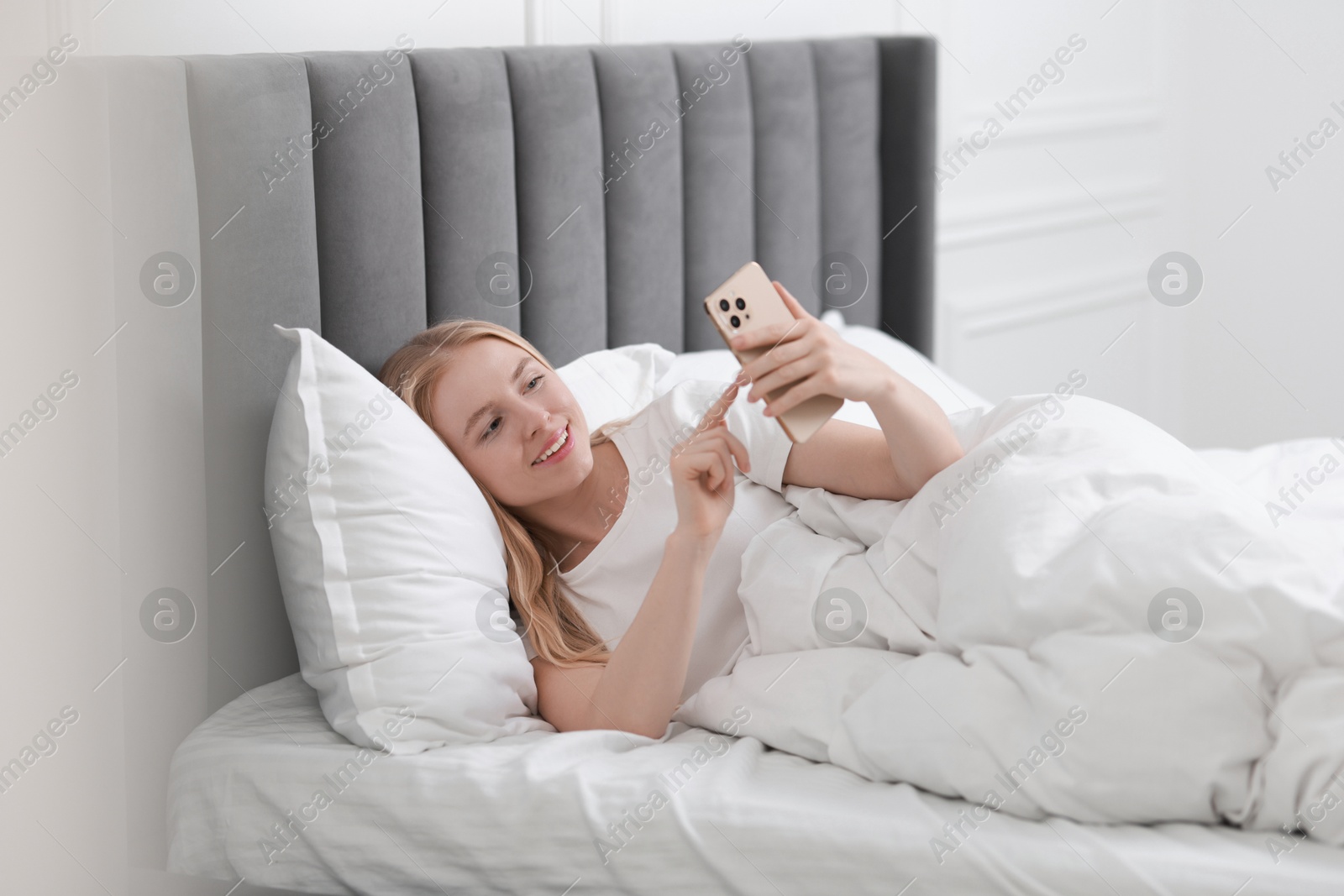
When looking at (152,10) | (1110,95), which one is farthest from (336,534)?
(1110,95)

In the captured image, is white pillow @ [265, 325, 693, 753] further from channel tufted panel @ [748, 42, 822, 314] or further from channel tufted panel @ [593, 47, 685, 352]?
channel tufted panel @ [748, 42, 822, 314]

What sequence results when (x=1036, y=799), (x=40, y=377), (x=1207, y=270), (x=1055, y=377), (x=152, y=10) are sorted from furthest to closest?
1. (x=1207, y=270)
2. (x=1055, y=377)
3. (x=152, y=10)
4. (x=40, y=377)
5. (x=1036, y=799)

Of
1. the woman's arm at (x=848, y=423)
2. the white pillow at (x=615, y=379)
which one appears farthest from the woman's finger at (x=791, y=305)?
the white pillow at (x=615, y=379)

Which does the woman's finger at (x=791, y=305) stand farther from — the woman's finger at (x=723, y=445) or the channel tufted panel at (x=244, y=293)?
the channel tufted panel at (x=244, y=293)

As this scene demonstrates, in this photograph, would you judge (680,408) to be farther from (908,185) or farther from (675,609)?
(908,185)

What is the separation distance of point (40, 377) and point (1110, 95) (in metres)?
2.72

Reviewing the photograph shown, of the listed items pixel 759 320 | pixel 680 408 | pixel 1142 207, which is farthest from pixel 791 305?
pixel 1142 207

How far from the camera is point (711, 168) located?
191 cm

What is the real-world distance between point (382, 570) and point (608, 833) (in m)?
0.36

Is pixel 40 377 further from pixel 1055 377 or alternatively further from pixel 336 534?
pixel 1055 377

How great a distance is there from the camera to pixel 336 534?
121 centimetres

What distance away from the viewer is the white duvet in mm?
918

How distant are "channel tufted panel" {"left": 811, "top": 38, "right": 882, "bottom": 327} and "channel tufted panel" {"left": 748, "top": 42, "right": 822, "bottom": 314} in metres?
0.04

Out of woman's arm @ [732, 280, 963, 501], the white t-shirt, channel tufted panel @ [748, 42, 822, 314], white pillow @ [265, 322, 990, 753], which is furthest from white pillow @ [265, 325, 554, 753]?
channel tufted panel @ [748, 42, 822, 314]
